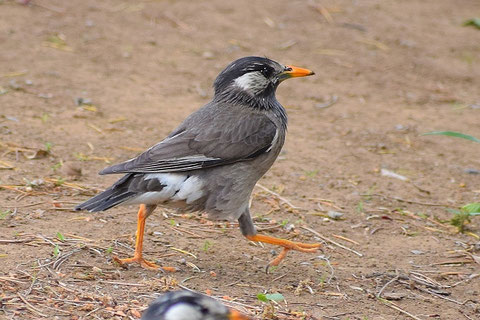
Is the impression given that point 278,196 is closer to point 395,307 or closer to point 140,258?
point 140,258

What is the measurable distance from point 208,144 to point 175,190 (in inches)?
18.2

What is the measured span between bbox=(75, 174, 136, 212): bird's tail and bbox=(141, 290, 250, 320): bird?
74.6 inches

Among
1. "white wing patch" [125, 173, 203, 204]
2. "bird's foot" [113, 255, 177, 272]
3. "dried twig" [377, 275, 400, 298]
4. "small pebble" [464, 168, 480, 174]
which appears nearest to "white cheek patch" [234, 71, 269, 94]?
"white wing patch" [125, 173, 203, 204]

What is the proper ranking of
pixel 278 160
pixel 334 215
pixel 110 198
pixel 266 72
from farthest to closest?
1. pixel 278 160
2. pixel 334 215
3. pixel 266 72
4. pixel 110 198

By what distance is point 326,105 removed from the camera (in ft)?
34.3

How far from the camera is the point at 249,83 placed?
667cm

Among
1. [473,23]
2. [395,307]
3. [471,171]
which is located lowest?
[473,23]

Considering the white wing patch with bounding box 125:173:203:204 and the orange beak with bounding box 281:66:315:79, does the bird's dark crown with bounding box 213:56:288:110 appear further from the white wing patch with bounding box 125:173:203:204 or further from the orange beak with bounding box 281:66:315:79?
the white wing patch with bounding box 125:173:203:204

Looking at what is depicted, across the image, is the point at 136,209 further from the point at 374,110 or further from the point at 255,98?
the point at 374,110

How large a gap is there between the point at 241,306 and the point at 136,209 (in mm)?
2265

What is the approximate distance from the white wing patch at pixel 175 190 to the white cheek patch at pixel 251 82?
1029 mm

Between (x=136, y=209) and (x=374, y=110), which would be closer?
(x=136, y=209)

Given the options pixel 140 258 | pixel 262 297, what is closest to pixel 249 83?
pixel 140 258

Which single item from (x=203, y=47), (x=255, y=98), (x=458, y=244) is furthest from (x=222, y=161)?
(x=203, y=47)
